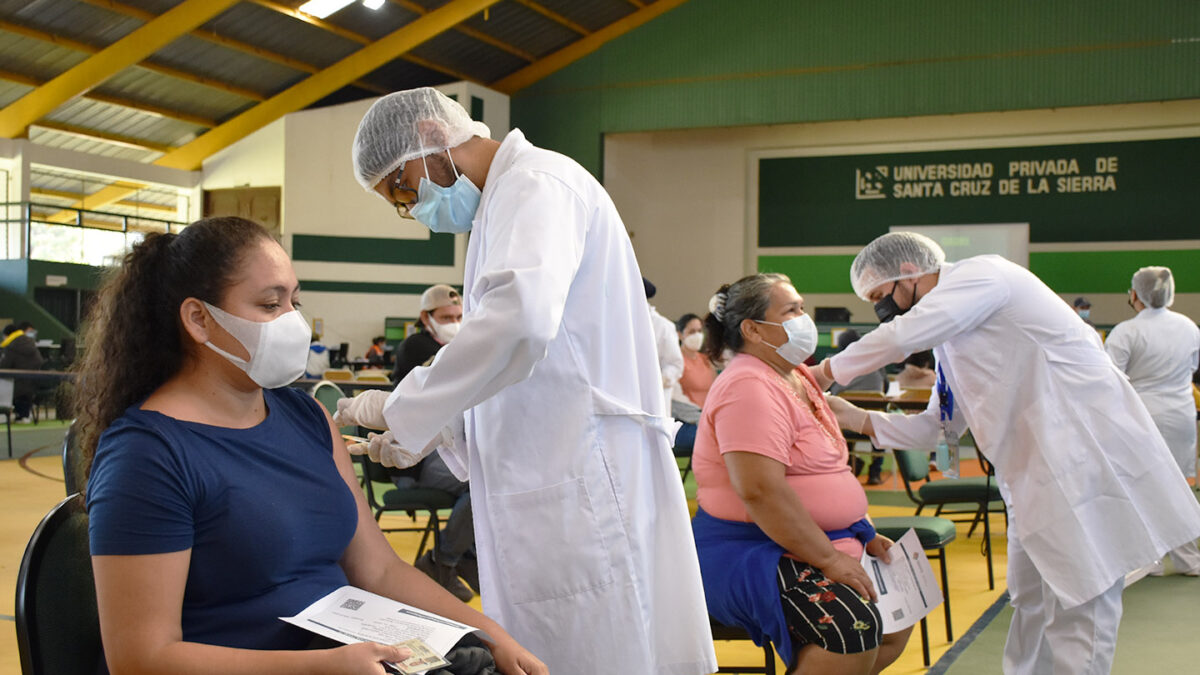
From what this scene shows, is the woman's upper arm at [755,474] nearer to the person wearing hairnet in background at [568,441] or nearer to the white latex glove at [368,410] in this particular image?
the person wearing hairnet in background at [568,441]

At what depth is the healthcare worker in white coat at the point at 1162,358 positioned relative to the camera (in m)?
5.41

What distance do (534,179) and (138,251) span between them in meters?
0.62

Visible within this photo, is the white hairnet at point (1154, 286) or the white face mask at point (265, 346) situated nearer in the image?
the white face mask at point (265, 346)

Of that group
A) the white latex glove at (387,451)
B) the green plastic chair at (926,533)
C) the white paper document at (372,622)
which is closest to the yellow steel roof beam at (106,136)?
the green plastic chair at (926,533)

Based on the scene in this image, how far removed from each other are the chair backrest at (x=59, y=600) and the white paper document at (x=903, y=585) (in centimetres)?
172

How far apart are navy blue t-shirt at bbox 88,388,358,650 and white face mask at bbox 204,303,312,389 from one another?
0.27ft

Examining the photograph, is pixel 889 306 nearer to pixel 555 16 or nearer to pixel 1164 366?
pixel 1164 366

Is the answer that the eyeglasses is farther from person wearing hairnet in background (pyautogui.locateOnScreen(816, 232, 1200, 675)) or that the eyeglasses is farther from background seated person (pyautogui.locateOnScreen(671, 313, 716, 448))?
background seated person (pyautogui.locateOnScreen(671, 313, 716, 448))

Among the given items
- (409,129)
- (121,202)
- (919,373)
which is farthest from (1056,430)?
(121,202)

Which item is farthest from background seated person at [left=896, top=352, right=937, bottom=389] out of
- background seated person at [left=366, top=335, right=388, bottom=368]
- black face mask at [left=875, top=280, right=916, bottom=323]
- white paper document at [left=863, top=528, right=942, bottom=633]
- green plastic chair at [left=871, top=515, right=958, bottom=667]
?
background seated person at [left=366, top=335, right=388, bottom=368]

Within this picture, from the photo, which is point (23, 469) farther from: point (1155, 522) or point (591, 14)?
point (591, 14)

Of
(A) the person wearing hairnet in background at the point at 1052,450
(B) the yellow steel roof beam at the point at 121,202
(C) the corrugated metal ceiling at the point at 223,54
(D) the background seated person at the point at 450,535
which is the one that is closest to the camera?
(A) the person wearing hairnet in background at the point at 1052,450

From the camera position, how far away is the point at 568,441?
1.73 m

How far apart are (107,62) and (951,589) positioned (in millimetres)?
13569
